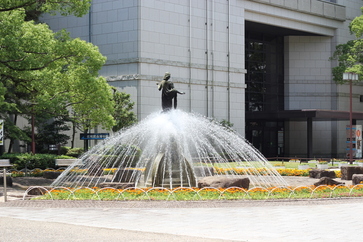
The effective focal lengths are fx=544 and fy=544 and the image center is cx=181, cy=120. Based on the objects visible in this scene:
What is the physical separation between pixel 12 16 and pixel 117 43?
21302mm

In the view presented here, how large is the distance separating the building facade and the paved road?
86.3ft

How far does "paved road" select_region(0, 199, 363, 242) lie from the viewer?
1105 cm

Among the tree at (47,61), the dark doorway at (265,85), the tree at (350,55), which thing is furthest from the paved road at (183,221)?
the dark doorway at (265,85)

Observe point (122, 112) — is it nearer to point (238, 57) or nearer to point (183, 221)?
point (238, 57)

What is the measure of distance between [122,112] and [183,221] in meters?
26.4

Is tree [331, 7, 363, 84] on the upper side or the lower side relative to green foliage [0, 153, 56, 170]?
upper

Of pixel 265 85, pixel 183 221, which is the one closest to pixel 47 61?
pixel 183 221

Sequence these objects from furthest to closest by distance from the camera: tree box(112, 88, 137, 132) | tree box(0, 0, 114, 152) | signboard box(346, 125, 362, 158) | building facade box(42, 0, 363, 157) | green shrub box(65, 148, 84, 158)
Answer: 1. signboard box(346, 125, 362, 158)
2. building facade box(42, 0, 363, 157)
3. green shrub box(65, 148, 84, 158)
4. tree box(112, 88, 137, 132)
5. tree box(0, 0, 114, 152)

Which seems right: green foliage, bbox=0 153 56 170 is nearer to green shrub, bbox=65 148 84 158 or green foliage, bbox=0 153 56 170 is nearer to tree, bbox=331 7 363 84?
green shrub, bbox=65 148 84 158

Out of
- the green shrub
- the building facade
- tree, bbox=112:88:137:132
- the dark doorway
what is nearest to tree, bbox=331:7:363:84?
the building facade

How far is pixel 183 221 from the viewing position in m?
13.1

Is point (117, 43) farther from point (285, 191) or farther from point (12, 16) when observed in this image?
point (285, 191)

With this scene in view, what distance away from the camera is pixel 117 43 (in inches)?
1704

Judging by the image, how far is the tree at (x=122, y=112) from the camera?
39.0 metres
